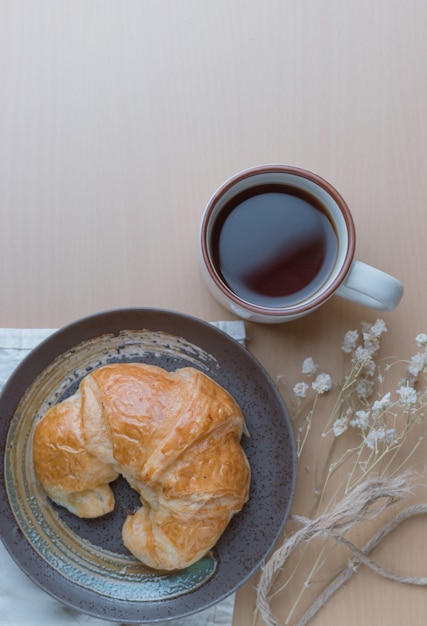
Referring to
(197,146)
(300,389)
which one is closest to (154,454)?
(300,389)

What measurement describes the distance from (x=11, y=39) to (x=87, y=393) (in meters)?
0.66

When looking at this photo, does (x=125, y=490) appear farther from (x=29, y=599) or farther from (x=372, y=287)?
(x=372, y=287)

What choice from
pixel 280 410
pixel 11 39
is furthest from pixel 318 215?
pixel 11 39

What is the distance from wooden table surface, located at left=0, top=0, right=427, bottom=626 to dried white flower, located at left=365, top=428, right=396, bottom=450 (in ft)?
0.34

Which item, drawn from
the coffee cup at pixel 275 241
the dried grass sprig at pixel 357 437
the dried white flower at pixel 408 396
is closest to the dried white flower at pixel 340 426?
the dried grass sprig at pixel 357 437

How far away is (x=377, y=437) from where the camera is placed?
1.22 m

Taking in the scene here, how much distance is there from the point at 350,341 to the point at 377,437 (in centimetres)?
18

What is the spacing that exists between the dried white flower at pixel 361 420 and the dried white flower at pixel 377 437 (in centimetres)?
2

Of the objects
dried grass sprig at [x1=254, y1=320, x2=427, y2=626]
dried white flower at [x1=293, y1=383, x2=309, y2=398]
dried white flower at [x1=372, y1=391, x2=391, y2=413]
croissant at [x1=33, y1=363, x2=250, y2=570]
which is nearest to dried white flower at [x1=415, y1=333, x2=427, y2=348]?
dried grass sprig at [x1=254, y1=320, x2=427, y2=626]

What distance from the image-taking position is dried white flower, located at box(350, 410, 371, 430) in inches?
48.5

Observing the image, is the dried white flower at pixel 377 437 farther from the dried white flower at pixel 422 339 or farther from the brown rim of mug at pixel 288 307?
the brown rim of mug at pixel 288 307

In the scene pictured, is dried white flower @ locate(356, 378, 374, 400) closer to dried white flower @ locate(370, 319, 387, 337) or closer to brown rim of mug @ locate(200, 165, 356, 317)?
dried white flower @ locate(370, 319, 387, 337)

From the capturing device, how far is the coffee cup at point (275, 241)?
1.14 metres

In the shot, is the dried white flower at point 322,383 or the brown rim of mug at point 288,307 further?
the dried white flower at point 322,383
